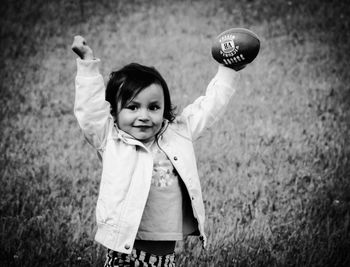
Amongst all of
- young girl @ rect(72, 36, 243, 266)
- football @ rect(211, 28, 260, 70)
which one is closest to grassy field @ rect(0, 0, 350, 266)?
young girl @ rect(72, 36, 243, 266)

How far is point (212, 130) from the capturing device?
4734mm

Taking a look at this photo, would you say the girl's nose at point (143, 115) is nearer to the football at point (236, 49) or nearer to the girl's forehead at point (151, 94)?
the girl's forehead at point (151, 94)

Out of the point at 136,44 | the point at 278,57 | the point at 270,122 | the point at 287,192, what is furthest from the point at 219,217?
the point at 136,44

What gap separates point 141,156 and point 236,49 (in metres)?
0.79

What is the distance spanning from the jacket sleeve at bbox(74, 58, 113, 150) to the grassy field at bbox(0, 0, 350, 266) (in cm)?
126

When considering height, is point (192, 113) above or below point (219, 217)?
above

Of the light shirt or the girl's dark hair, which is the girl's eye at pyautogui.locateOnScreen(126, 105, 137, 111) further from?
the light shirt

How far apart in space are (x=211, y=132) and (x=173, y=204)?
2607 millimetres

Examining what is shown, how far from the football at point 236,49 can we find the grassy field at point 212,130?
141 cm

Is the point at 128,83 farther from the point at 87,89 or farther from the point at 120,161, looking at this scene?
the point at 120,161

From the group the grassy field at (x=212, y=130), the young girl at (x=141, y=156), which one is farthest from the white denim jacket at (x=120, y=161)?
the grassy field at (x=212, y=130)

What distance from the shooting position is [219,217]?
133 inches

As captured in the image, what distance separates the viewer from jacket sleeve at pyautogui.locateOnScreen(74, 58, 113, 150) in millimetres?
1946

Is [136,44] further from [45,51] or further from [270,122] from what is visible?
[270,122]
